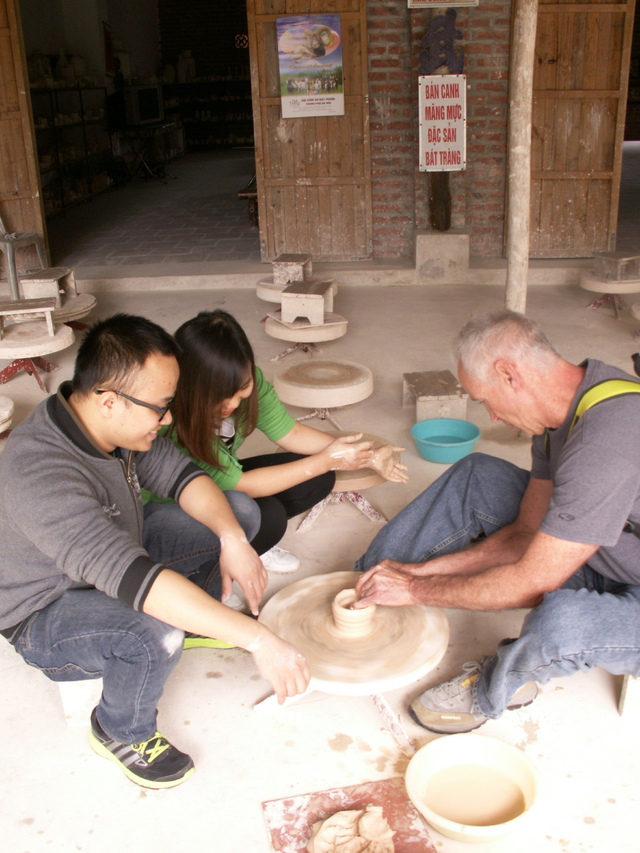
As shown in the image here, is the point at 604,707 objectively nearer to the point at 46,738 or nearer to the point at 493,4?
the point at 46,738

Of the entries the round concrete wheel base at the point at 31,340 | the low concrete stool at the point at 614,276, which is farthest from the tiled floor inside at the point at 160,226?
the low concrete stool at the point at 614,276

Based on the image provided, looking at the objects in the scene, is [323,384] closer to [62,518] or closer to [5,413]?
[5,413]

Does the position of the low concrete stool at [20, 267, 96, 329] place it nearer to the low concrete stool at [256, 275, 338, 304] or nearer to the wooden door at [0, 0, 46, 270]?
the low concrete stool at [256, 275, 338, 304]

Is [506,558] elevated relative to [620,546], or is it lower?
lower

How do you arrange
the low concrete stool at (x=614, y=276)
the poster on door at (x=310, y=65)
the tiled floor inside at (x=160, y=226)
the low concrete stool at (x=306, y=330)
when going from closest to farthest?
the low concrete stool at (x=306, y=330) < the low concrete stool at (x=614, y=276) < the poster on door at (x=310, y=65) < the tiled floor inside at (x=160, y=226)

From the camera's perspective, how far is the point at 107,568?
1.77 m

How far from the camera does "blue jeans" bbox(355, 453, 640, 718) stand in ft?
6.06

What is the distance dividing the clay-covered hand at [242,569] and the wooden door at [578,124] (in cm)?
577

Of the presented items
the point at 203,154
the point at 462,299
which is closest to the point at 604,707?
the point at 462,299

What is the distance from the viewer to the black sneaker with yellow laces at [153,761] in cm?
197

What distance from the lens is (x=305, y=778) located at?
201 cm

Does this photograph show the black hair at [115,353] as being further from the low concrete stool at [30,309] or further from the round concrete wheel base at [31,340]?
the low concrete stool at [30,309]

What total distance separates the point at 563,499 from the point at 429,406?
223cm

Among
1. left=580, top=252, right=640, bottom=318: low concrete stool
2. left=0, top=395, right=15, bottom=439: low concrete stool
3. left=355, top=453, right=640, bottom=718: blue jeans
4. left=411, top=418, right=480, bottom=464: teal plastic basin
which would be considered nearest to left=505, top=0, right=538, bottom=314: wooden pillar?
left=411, top=418, right=480, bottom=464: teal plastic basin
